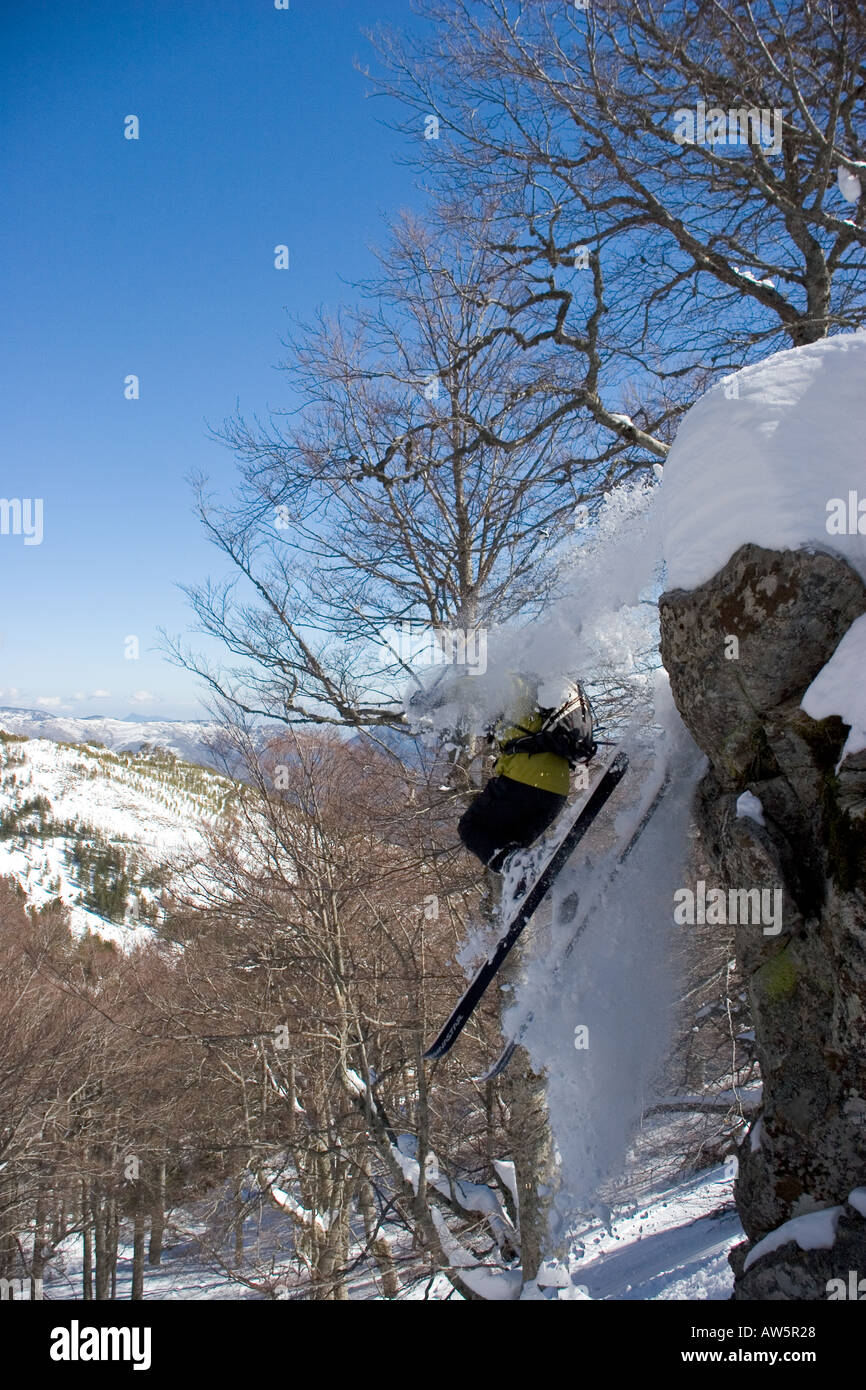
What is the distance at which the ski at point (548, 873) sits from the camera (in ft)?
9.86

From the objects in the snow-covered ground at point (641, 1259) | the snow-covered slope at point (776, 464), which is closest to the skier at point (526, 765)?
the snow-covered slope at point (776, 464)

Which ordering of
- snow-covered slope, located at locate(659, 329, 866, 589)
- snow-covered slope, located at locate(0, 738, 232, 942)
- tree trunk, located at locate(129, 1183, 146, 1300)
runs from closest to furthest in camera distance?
snow-covered slope, located at locate(659, 329, 866, 589) → tree trunk, located at locate(129, 1183, 146, 1300) → snow-covered slope, located at locate(0, 738, 232, 942)

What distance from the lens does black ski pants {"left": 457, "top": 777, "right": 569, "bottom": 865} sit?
2861 millimetres

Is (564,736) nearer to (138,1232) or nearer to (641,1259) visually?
(641,1259)

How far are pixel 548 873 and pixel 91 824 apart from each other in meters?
105

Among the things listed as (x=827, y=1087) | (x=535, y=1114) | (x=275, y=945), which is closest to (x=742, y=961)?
(x=827, y=1087)

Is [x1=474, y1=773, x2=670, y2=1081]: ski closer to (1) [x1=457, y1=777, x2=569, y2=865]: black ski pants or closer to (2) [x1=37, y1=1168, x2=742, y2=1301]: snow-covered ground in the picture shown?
(1) [x1=457, y1=777, x2=569, y2=865]: black ski pants

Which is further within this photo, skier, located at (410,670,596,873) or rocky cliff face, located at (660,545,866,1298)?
skier, located at (410,670,596,873)

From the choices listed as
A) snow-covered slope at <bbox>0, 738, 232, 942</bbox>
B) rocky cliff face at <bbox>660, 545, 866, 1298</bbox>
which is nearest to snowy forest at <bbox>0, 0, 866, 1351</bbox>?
rocky cliff face at <bbox>660, 545, 866, 1298</bbox>

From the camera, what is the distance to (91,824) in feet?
314

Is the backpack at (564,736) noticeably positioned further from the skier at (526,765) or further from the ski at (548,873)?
the ski at (548,873)

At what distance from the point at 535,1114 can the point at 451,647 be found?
4727 millimetres
